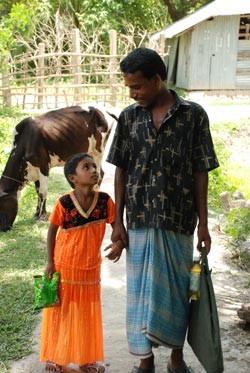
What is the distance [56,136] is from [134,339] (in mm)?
4561

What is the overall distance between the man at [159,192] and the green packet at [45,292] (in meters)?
0.47

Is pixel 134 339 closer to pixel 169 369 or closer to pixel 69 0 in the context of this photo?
pixel 169 369

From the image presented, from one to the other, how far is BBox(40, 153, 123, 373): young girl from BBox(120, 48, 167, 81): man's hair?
0.72 metres

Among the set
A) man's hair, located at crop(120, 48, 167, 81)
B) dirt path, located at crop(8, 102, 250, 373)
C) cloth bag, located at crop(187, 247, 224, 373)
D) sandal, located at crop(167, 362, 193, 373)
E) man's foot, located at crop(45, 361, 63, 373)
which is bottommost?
dirt path, located at crop(8, 102, 250, 373)

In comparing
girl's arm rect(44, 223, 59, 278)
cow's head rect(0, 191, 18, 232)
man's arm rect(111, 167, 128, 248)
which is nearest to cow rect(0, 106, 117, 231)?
cow's head rect(0, 191, 18, 232)

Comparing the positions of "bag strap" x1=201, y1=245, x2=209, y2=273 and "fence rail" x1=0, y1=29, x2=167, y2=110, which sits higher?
"fence rail" x1=0, y1=29, x2=167, y2=110

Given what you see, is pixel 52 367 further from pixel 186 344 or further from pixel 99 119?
pixel 99 119

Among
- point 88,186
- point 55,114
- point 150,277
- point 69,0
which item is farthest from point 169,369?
point 69,0

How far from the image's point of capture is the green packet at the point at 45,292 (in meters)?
3.25

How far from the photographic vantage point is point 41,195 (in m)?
7.32

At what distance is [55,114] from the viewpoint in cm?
755

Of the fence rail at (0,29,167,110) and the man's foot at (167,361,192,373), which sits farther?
the fence rail at (0,29,167,110)

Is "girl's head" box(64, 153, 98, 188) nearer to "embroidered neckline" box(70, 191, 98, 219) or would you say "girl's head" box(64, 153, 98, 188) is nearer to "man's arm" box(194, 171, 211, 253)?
"embroidered neckline" box(70, 191, 98, 219)

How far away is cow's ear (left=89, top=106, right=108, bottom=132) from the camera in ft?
25.6
